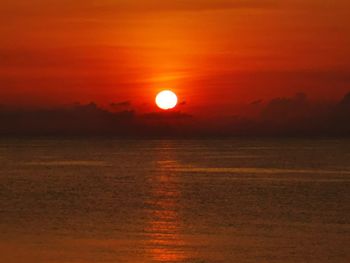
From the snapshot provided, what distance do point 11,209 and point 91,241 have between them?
13587 mm

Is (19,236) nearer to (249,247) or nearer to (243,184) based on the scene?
(249,247)

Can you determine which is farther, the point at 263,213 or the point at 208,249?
the point at 263,213

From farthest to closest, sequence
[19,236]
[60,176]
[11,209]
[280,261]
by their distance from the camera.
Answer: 1. [60,176]
2. [11,209]
3. [19,236]
4. [280,261]

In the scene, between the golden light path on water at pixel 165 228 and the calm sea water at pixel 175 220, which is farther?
the calm sea water at pixel 175 220

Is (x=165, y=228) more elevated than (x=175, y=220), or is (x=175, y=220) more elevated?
(x=175, y=220)

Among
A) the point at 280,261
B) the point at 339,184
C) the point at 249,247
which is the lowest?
the point at 280,261

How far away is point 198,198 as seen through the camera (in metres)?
47.8

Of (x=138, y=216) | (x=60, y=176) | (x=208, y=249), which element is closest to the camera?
(x=208, y=249)

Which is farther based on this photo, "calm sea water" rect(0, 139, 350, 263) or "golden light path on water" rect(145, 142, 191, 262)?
"calm sea water" rect(0, 139, 350, 263)

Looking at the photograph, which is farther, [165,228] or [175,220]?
[175,220]

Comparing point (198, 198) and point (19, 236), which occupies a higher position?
point (198, 198)

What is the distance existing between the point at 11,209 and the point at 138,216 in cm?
682

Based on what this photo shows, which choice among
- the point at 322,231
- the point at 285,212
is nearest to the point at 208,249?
the point at 322,231

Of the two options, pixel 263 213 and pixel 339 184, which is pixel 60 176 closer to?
pixel 339 184
